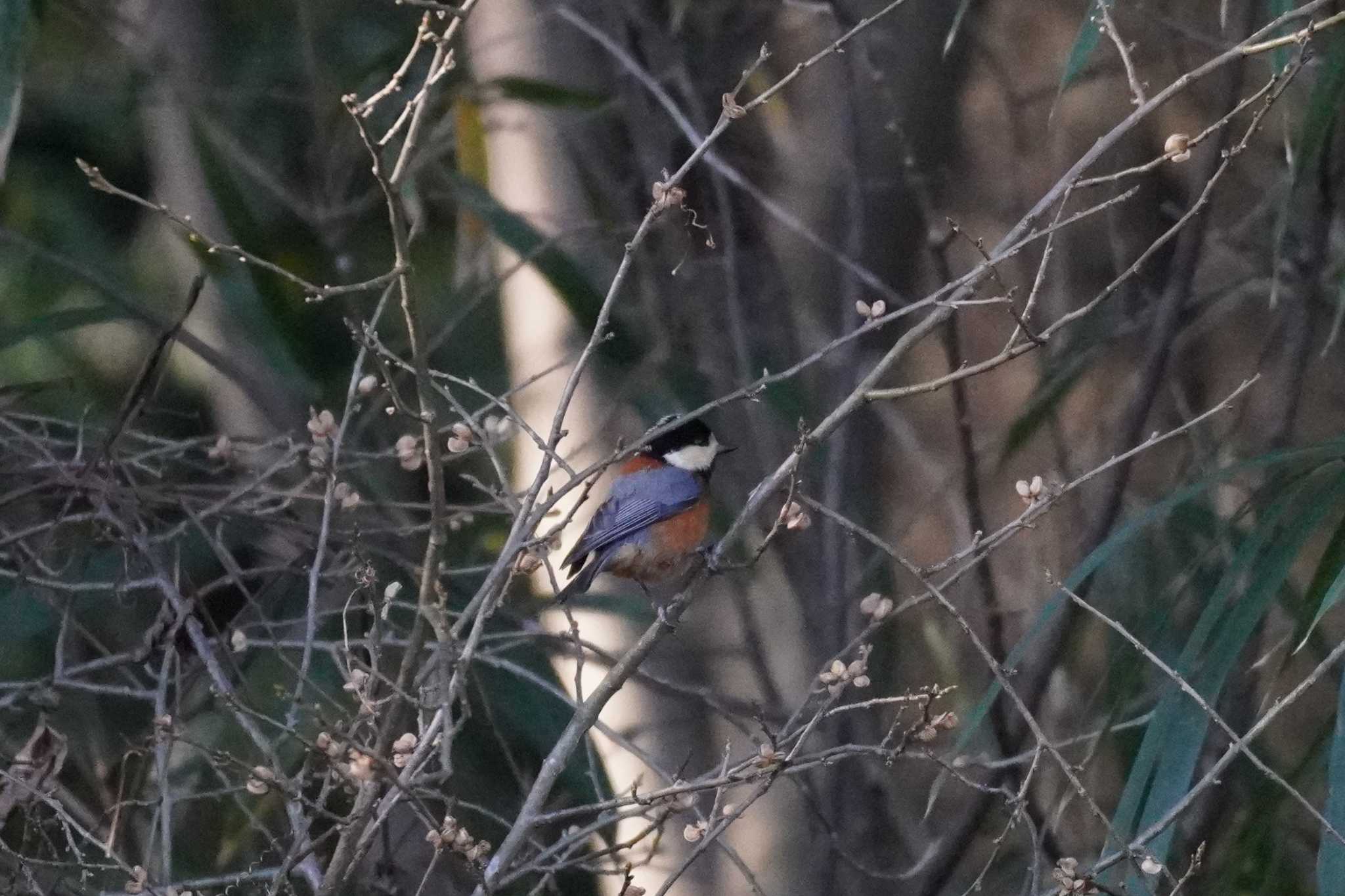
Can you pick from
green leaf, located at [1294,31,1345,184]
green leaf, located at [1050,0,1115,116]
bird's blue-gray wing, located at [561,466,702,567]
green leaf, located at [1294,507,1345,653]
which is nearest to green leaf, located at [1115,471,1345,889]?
green leaf, located at [1294,507,1345,653]

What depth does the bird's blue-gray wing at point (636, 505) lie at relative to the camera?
3.10 m

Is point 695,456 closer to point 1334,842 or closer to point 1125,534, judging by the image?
point 1125,534

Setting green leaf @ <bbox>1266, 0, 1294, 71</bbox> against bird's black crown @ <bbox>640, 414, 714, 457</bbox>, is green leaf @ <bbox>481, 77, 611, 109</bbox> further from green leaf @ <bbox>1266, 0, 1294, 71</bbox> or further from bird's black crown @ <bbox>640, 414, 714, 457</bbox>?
green leaf @ <bbox>1266, 0, 1294, 71</bbox>

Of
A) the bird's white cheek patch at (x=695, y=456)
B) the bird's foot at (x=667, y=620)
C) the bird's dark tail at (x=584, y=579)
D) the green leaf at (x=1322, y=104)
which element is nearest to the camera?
the bird's foot at (x=667, y=620)

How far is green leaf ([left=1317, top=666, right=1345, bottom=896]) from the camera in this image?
74.9 inches

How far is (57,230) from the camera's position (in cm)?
520

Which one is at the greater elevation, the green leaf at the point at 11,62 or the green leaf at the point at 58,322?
the green leaf at the point at 11,62

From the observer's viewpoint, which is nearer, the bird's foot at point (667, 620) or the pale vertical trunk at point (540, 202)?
the bird's foot at point (667, 620)

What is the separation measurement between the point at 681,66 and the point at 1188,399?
2326 millimetres

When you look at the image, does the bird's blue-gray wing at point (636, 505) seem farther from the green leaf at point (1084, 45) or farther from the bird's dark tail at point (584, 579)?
the green leaf at point (1084, 45)

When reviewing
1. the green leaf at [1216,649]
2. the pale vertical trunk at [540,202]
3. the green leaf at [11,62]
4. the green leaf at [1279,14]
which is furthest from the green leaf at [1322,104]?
the green leaf at [11,62]

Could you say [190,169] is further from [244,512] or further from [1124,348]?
[1124,348]

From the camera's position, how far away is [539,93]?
3201 mm

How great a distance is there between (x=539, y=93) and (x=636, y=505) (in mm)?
864
